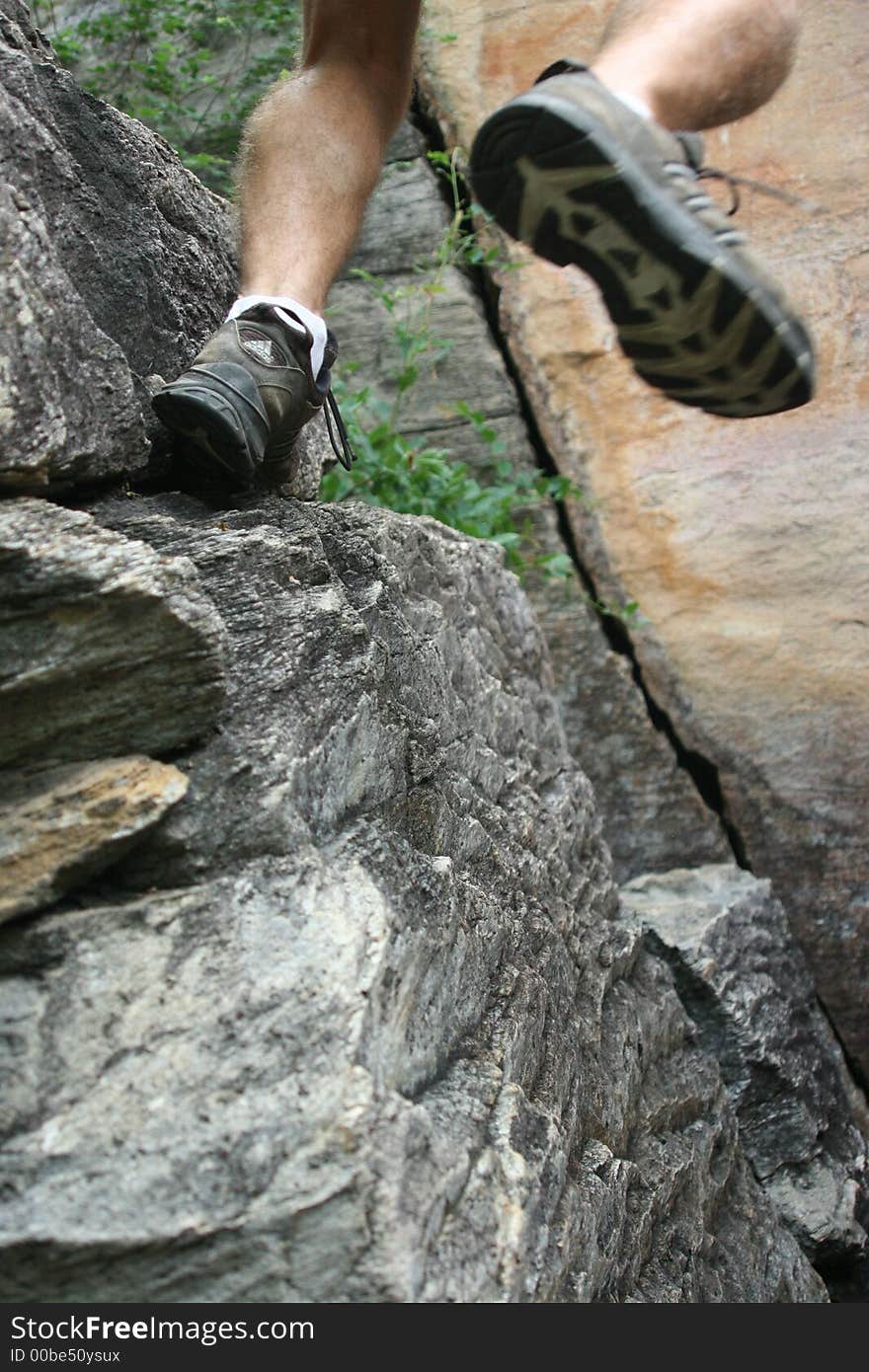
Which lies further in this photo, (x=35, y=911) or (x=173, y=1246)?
(x=35, y=911)

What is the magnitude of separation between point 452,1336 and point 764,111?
3210mm

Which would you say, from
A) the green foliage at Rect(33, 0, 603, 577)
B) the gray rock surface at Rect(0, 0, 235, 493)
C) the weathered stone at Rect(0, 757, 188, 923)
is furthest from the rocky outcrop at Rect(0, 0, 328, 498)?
the green foliage at Rect(33, 0, 603, 577)

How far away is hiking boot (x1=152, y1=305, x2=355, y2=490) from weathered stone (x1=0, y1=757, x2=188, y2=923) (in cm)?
47

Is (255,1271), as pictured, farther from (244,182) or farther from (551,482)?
(551,482)

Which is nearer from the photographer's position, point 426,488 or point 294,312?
point 294,312

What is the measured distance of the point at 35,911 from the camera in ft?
4.32

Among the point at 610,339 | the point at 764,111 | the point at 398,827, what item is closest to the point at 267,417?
the point at 398,827

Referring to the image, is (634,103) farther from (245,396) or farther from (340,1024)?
(340,1024)

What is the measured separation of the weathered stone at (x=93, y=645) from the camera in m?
1.31

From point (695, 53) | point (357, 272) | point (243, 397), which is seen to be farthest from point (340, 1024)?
point (357, 272)

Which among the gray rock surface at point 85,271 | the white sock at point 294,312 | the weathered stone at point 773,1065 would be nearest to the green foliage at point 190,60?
the gray rock surface at point 85,271

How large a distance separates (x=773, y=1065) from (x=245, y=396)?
1.79m

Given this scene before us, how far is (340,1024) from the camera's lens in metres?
1.19

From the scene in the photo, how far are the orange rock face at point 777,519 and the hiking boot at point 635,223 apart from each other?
1.86 m
